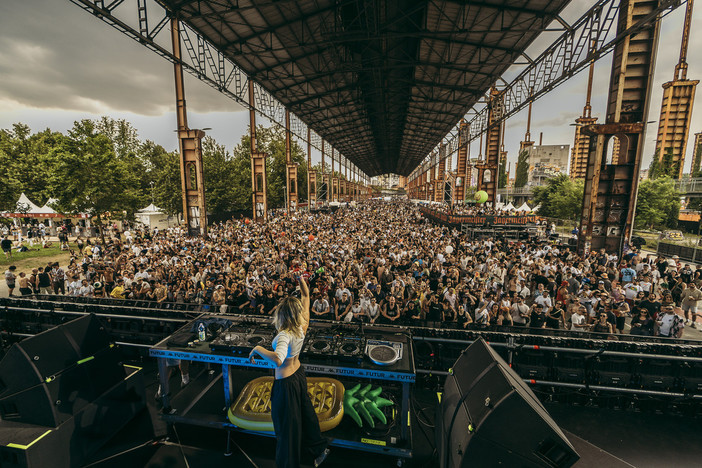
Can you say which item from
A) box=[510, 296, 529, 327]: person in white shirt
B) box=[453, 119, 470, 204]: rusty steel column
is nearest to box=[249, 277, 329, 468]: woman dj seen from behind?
box=[510, 296, 529, 327]: person in white shirt

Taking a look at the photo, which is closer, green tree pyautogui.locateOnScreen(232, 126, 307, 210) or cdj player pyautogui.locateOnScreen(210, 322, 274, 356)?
cdj player pyautogui.locateOnScreen(210, 322, 274, 356)

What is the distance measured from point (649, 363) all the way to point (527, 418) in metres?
4.38

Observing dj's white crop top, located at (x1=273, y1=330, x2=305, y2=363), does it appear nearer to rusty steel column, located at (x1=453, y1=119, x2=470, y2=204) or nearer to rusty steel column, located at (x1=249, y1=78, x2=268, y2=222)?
rusty steel column, located at (x1=249, y1=78, x2=268, y2=222)

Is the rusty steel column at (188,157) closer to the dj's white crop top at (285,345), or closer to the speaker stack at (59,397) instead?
the speaker stack at (59,397)

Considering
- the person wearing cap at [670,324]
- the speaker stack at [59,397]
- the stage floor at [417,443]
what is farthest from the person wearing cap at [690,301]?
the speaker stack at [59,397]

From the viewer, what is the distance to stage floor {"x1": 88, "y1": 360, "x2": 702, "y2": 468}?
13.3ft

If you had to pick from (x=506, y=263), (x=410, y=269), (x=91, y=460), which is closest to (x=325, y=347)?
(x=91, y=460)

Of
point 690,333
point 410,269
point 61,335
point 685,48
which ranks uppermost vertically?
point 685,48

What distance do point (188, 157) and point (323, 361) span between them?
17.4m

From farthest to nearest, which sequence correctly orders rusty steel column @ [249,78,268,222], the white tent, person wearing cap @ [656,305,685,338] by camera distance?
the white tent, rusty steel column @ [249,78,268,222], person wearing cap @ [656,305,685,338]

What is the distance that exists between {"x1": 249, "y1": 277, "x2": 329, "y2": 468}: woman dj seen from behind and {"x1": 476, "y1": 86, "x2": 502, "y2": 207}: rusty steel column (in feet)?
88.5

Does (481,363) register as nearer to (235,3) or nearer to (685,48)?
(235,3)

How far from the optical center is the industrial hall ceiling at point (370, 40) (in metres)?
14.6

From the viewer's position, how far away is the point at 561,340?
514 cm
